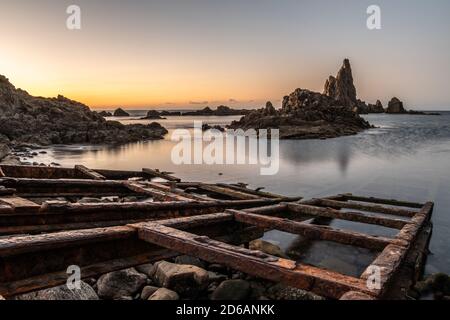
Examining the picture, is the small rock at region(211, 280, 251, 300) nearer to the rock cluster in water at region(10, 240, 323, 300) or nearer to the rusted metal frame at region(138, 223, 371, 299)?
the rock cluster in water at region(10, 240, 323, 300)

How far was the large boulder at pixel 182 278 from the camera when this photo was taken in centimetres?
455

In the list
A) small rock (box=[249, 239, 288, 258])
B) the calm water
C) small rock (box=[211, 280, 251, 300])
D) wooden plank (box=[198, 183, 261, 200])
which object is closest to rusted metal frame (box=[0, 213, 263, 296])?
small rock (box=[211, 280, 251, 300])

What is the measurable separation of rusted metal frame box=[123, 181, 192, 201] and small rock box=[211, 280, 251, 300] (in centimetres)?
171

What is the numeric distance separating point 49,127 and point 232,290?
123 ft

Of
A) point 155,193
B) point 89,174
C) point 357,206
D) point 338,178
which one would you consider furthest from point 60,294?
point 338,178

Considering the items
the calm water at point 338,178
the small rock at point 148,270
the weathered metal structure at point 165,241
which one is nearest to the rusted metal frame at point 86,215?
the weathered metal structure at point 165,241

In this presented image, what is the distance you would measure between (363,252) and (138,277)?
4360 millimetres

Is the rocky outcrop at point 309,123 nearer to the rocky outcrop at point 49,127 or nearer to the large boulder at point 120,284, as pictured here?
the rocky outcrop at point 49,127

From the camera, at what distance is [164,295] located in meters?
4.25

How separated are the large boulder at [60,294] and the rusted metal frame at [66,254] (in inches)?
39.4

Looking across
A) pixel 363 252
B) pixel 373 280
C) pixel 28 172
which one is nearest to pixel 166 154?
pixel 28 172

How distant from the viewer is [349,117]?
59062 millimetres
